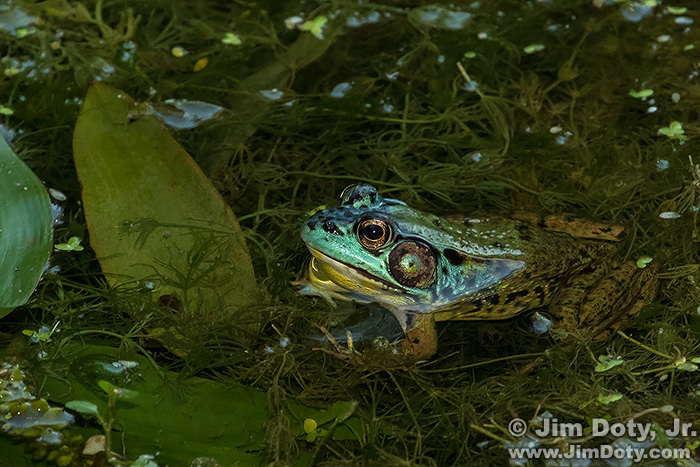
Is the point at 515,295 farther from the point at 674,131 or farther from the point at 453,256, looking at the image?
the point at 674,131

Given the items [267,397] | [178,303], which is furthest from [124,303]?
[267,397]

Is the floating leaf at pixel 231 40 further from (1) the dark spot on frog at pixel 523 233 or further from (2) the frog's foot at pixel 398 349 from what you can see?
(1) the dark spot on frog at pixel 523 233

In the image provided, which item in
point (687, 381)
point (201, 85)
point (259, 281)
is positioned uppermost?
point (201, 85)

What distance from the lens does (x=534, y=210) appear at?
3.42m

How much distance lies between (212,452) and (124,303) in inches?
35.5

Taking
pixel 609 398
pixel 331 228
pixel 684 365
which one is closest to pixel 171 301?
pixel 331 228

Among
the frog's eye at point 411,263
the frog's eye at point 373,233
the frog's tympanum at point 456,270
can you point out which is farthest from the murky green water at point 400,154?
the frog's eye at point 373,233

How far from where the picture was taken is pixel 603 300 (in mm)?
2969

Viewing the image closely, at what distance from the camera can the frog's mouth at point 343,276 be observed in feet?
9.38

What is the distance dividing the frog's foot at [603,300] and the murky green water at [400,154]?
0.24ft

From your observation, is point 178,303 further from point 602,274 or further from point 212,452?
point 602,274

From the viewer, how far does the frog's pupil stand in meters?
2.74

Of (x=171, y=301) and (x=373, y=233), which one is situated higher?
(x=373, y=233)

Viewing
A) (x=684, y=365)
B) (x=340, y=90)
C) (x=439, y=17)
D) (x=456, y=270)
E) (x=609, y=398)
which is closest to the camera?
(x=609, y=398)
